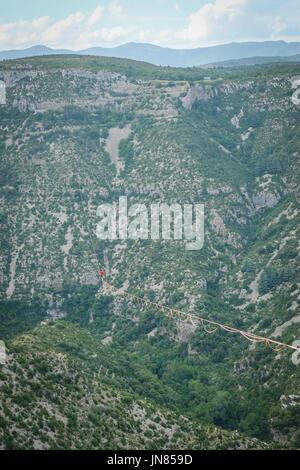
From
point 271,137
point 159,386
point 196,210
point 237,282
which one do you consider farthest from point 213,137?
point 159,386

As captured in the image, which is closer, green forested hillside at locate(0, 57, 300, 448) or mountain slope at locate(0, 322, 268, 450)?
mountain slope at locate(0, 322, 268, 450)

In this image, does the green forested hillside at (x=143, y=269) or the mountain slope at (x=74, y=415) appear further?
the green forested hillside at (x=143, y=269)

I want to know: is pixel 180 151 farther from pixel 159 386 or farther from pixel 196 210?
pixel 159 386

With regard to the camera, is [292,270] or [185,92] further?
[185,92]

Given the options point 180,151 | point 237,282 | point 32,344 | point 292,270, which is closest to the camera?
point 32,344

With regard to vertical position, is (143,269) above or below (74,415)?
above

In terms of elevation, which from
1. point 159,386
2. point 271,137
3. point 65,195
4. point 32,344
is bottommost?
point 159,386

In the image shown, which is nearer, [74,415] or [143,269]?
[74,415]

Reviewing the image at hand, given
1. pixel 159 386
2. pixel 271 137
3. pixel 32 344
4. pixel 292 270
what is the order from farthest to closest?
pixel 271 137 → pixel 292 270 → pixel 159 386 → pixel 32 344
